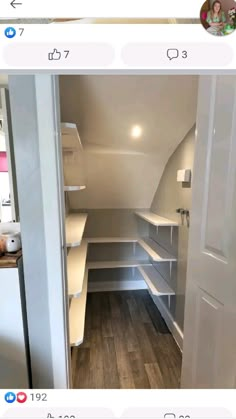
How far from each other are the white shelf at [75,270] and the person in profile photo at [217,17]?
1122mm

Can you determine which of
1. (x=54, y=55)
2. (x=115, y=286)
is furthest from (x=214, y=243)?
(x=115, y=286)

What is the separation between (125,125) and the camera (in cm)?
172

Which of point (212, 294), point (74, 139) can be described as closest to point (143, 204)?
point (74, 139)

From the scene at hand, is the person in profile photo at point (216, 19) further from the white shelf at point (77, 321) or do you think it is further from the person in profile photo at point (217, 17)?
the white shelf at point (77, 321)

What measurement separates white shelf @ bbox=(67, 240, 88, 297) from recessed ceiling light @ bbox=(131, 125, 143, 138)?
43.6 inches

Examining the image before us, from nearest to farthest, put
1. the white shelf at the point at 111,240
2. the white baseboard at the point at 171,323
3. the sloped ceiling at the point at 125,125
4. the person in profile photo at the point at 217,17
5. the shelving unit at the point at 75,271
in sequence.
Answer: the person in profile photo at the point at 217,17 < the shelving unit at the point at 75,271 < the sloped ceiling at the point at 125,125 < the white baseboard at the point at 171,323 < the white shelf at the point at 111,240

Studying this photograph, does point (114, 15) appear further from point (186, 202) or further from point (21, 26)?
point (186, 202)

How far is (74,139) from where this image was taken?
1.27m

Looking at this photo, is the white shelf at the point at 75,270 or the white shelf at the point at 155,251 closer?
the white shelf at the point at 75,270

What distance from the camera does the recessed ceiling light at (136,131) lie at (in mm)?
1737

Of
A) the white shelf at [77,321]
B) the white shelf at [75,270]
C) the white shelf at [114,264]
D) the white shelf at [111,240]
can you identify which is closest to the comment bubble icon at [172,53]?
the white shelf at [75,270]

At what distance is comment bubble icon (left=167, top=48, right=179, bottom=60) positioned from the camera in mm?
364
